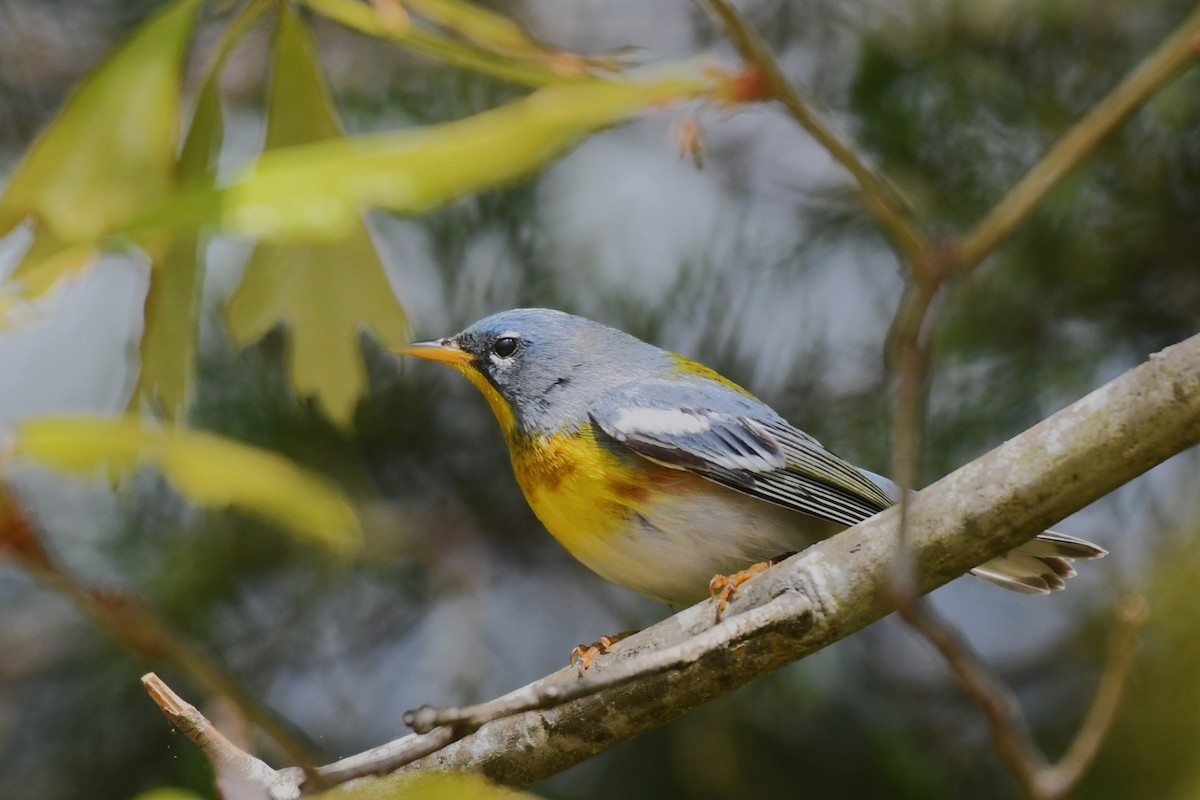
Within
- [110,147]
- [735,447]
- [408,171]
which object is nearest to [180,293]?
[110,147]

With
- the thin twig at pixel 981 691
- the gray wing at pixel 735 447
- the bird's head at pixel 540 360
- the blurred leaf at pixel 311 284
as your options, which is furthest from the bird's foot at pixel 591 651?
the thin twig at pixel 981 691

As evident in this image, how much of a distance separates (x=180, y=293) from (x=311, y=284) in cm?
18

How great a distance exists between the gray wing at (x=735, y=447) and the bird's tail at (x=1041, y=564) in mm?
218

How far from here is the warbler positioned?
6.52ft

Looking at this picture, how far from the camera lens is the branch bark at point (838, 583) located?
49.9 inches

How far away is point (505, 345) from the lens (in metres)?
2.35

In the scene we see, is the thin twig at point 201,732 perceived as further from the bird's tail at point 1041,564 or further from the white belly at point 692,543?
the bird's tail at point 1041,564

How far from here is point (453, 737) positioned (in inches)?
46.3

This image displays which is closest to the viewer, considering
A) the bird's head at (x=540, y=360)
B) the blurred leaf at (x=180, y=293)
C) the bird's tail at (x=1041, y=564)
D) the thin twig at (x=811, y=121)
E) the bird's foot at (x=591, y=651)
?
the thin twig at (x=811, y=121)

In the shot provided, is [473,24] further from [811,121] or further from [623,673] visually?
[623,673]

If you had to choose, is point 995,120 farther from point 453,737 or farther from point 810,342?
point 453,737

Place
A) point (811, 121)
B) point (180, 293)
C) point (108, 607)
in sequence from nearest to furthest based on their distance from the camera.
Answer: point (108, 607), point (811, 121), point (180, 293)

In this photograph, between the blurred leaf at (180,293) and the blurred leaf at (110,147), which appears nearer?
the blurred leaf at (110,147)

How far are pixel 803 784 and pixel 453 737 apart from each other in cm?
157
